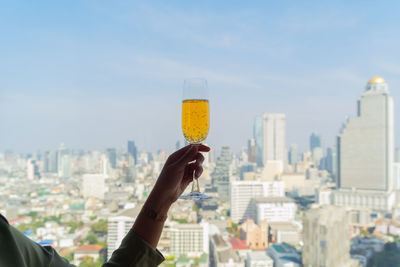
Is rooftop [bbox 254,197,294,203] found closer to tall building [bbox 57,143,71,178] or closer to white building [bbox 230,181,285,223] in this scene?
white building [bbox 230,181,285,223]

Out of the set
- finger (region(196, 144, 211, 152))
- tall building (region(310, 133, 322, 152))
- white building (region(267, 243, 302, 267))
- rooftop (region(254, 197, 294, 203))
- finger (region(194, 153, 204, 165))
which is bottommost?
white building (region(267, 243, 302, 267))

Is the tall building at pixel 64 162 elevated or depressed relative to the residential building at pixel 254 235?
elevated

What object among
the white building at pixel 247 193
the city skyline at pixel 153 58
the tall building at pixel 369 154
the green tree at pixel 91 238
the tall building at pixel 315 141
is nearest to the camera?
the green tree at pixel 91 238

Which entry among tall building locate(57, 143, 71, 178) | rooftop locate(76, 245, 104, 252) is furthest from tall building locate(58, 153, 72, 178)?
rooftop locate(76, 245, 104, 252)

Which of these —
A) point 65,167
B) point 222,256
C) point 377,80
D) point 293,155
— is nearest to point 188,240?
point 222,256

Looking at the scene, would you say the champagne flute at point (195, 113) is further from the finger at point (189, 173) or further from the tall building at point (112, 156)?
the tall building at point (112, 156)

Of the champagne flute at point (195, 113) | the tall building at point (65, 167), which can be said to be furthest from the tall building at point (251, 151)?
the champagne flute at point (195, 113)
